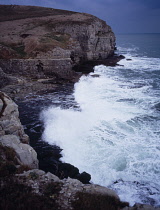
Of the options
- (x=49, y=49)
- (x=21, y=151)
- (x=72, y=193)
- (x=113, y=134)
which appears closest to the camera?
(x=72, y=193)

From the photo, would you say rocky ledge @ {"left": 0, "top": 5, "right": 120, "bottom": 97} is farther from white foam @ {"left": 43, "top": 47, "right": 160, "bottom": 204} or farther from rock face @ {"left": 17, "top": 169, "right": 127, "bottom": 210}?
rock face @ {"left": 17, "top": 169, "right": 127, "bottom": 210}

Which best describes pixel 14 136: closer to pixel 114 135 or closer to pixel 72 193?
pixel 72 193

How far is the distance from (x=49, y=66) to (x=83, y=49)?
15.4 m

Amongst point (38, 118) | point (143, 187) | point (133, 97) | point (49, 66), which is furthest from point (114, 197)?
A: point (49, 66)

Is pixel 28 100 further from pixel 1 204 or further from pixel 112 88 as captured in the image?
pixel 1 204

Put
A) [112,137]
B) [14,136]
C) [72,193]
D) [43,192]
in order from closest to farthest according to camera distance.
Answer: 1. [43,192]
2. [72,193]
3. [14,136]
4. [112,137]

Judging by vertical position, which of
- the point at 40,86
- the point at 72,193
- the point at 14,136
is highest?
the point at 40,86

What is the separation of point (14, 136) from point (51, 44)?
28.2 m

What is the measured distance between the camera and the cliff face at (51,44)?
31.0 meters

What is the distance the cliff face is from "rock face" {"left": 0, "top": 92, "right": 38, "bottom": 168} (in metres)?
16.3

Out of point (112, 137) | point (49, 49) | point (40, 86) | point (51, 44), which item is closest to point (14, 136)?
point (112, 137)

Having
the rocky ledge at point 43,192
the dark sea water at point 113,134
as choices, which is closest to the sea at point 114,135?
the dark sea water at point 113,134

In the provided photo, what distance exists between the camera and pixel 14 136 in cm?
1149

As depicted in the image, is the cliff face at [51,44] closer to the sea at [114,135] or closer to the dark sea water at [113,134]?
the dark sea water at [113,134]
